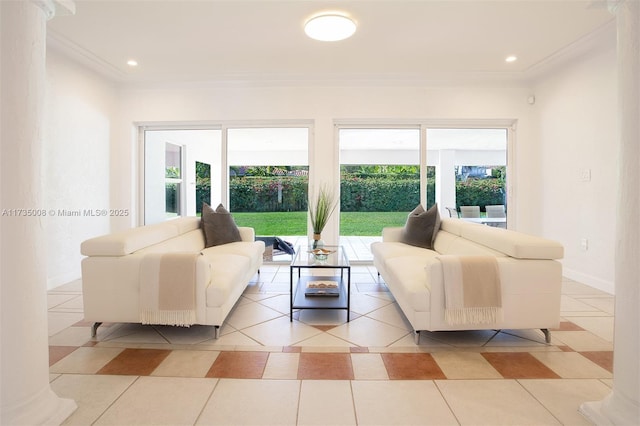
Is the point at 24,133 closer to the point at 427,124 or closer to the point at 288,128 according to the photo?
the point at 288,128

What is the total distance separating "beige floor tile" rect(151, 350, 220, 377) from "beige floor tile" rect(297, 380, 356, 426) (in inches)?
24.6

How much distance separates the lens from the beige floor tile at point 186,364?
6.31 ft

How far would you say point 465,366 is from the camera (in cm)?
201

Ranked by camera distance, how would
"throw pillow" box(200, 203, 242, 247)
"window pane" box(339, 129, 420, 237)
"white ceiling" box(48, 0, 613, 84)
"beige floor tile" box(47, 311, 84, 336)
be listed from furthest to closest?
"window pane" box(339, 129, 420, 237), "throw pillow" box(200, 203, 242, 247), "white ceiling" box(48, 0, 613, 84), "beige floor tile" box(47, 311, 84, 336)

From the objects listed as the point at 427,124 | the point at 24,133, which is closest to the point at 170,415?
the point at 24,133

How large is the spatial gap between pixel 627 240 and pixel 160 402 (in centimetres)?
228

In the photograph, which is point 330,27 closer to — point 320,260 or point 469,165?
point 320,260

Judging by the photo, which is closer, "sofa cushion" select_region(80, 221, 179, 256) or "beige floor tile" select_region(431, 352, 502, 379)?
"beige floor tile" select_region(431, 352, 502, 379)

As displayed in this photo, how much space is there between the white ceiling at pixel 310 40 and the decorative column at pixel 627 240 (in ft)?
5.71

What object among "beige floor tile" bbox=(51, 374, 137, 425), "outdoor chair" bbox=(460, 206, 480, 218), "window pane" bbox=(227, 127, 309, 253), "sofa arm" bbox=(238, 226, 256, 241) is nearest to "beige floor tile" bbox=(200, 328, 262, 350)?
"beige floor tile" bbox=(51, 374, 137, 425)

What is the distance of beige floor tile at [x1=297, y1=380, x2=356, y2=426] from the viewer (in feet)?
5.01

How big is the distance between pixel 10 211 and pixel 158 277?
973 mm
